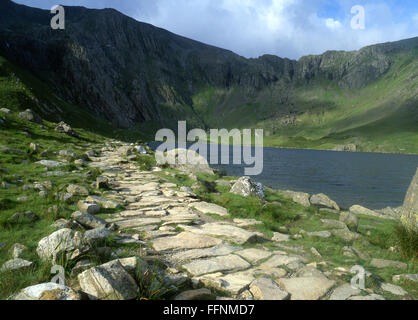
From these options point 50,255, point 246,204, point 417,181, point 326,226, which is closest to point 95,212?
point 50,255

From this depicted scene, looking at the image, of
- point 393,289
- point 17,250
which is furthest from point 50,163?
point 393,289

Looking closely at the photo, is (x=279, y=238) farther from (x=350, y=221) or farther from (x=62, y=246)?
(x=62, y=246)

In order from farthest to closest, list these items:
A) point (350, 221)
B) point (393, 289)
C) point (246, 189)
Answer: point (246, 189), point (350, 221), point (393, 289)

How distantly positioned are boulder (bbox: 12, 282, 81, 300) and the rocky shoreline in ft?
0.04

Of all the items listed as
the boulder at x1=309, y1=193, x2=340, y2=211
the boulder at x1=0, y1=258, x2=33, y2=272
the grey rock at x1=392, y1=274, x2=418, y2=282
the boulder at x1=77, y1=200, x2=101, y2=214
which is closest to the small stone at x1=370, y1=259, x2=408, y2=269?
the grey rock at x1=392, y1=274, x2=418, y2=282

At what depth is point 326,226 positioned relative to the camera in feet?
32.7

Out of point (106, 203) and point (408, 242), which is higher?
point (106, 203)

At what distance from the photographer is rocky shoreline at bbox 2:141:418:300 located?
154 inches

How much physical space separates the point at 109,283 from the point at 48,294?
0.72 metres

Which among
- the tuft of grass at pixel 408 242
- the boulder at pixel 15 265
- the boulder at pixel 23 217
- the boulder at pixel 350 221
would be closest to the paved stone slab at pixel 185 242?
the boulder at pixel 15 265

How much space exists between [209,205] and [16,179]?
7.66 m

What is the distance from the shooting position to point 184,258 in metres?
5.72
